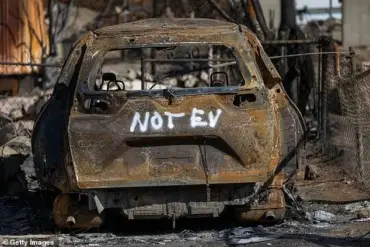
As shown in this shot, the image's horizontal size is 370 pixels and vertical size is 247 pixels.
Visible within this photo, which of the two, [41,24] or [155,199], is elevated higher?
[41,24]

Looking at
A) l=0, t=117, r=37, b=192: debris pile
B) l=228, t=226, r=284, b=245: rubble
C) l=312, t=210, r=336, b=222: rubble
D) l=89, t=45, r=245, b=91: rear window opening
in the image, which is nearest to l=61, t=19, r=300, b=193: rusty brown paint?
l=228, t=226, r=284, b=245: rubble

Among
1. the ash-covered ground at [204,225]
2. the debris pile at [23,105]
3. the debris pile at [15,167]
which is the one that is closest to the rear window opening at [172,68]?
the debris pile at [23,105]

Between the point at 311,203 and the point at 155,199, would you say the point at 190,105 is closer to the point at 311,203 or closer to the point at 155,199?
the point at 155,199

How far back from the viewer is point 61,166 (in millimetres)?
6449

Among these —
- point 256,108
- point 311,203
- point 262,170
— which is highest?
point 256,108

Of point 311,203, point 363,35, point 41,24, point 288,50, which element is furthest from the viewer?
point 363,35

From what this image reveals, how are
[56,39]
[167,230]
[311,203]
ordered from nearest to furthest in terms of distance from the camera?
[167,230] < [311,203] < [56,39]

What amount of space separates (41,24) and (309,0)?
2020 centimetres

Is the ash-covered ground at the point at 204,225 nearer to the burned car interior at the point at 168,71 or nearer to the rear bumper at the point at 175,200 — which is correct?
the rear bumper at the point at 175,200

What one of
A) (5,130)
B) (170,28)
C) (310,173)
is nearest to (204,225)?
(170,28)

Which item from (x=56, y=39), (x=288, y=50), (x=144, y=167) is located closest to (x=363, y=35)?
(x=56, y=39)

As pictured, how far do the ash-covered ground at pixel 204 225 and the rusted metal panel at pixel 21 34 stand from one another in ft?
20.1

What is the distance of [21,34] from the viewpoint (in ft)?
53.6

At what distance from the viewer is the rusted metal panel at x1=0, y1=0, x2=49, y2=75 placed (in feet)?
49.8
